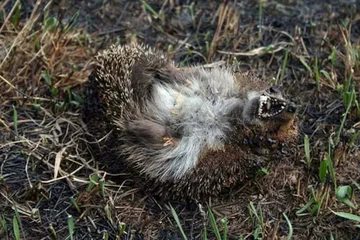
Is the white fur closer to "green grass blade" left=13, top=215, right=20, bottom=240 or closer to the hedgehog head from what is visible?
the hedgehog head

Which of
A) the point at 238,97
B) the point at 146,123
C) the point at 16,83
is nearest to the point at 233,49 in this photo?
the point at 238,97

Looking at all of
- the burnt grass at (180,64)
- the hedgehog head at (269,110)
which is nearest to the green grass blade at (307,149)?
the burnt grass at (180,64)

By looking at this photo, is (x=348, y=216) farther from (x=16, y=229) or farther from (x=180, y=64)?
(x=16, y=229)

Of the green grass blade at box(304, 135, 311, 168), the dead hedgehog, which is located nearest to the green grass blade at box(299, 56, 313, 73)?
the dead hedgehog

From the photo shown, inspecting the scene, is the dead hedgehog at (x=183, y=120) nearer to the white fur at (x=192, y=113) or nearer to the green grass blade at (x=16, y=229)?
the white fur at (x=192, y=113)

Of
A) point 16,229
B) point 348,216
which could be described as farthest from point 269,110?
point 16,229

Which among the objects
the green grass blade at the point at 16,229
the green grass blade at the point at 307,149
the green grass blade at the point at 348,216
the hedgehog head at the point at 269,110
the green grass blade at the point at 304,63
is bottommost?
the green grass blade at the point at 348,216

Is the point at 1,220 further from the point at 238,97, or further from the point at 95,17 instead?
the point at 95,17
